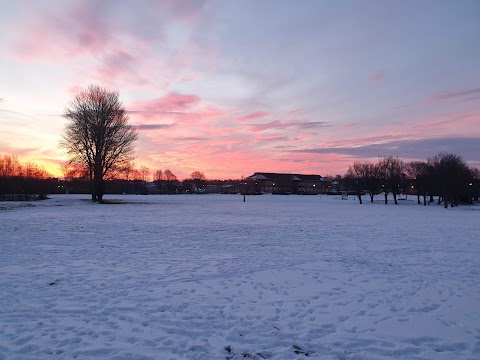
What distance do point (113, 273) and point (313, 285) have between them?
18.8 feet

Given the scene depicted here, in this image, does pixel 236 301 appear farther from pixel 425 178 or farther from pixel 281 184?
pixel 281 184

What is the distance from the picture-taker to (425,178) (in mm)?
64500

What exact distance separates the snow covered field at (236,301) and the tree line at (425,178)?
5015 centimetres

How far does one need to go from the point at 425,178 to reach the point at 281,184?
11172 cm

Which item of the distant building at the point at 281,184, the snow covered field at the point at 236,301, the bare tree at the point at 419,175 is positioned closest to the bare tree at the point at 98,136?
the snow covered field at the point at 236,301

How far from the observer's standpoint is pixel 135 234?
17297 millimetres

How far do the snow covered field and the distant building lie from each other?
153 m

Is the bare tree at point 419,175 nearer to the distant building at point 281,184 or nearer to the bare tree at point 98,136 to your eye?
the bare tree at point 98,136

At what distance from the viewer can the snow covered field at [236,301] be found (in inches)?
209

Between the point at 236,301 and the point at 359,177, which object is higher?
the point at 359,177

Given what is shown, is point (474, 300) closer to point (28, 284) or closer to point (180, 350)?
point (180, 350)

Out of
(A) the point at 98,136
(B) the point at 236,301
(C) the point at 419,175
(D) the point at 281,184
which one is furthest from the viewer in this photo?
(D) the point at 281,184

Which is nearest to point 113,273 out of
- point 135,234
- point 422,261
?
point 135,234

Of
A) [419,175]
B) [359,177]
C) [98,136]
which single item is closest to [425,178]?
[419,175]
